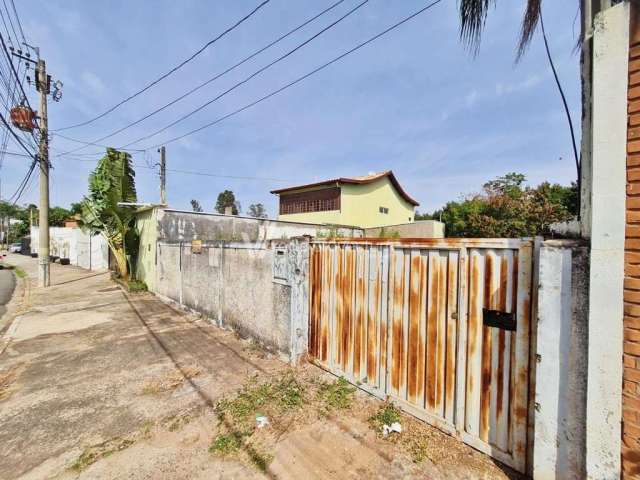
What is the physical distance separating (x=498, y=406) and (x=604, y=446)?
73 centimetres

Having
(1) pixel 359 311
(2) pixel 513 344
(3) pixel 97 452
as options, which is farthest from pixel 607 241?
(3) pixel 97 452

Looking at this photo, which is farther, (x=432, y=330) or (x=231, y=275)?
(x=231, y=275)

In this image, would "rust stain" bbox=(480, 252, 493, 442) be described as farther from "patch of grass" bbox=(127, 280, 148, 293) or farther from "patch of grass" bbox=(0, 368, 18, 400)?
"patch of grass" bbox=(127, 280, 148, 293)

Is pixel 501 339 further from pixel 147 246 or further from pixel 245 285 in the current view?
pixel 147 246

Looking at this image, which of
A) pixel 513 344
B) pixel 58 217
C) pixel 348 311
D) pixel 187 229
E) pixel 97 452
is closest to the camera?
pixel 513 344

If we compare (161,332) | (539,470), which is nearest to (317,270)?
(539,470)

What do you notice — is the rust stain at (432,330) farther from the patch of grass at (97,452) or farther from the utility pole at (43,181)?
the utility pole at (43,181)

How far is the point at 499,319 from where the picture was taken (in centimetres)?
258

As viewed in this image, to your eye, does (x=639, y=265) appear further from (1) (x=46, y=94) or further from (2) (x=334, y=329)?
(1) (x=46, y=94)

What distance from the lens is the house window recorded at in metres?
19.4

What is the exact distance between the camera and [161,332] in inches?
259

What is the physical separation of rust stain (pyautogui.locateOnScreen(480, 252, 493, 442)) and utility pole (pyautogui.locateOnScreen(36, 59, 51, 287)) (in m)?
A: 17.4

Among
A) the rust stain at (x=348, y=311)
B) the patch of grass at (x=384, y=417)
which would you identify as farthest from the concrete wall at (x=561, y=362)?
the rust stain at (x=348, y=311)

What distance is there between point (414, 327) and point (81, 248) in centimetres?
2812
